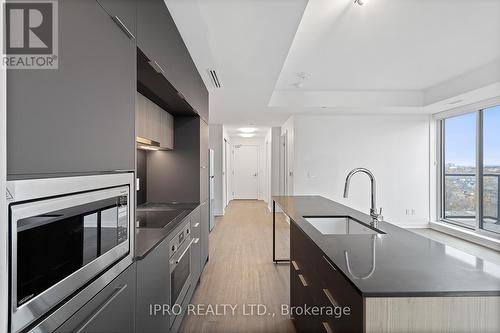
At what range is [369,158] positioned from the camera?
583cm

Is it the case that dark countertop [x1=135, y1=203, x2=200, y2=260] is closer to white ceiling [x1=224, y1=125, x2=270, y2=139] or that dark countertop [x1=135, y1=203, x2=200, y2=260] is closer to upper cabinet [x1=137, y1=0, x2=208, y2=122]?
upper cabinet [x1=137, y1=0, x2=208, y2=122]

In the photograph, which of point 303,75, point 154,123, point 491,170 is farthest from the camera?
point 491,170

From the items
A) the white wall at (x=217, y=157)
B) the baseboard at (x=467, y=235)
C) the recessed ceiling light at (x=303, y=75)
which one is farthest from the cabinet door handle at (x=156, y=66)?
the white wall at (x=217, y=157)

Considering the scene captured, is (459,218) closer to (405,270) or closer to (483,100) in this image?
(483,100)

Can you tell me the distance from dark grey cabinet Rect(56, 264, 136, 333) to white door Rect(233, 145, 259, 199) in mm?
9825

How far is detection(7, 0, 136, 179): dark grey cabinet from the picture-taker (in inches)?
26.5

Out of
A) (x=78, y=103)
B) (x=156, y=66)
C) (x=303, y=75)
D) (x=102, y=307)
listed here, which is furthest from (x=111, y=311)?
(x=303, y=75)

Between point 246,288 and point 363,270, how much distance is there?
221 cm

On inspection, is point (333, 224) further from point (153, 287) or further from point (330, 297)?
point (153, 287)

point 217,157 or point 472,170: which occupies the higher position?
point 217,157

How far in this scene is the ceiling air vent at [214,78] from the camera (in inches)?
120

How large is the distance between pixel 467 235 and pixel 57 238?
5.99 m

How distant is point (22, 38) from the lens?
2.24 ft

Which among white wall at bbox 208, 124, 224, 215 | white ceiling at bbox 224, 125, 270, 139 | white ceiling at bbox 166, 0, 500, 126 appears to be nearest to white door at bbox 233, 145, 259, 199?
white ceiling at bbox 224, 125, 270, 139
